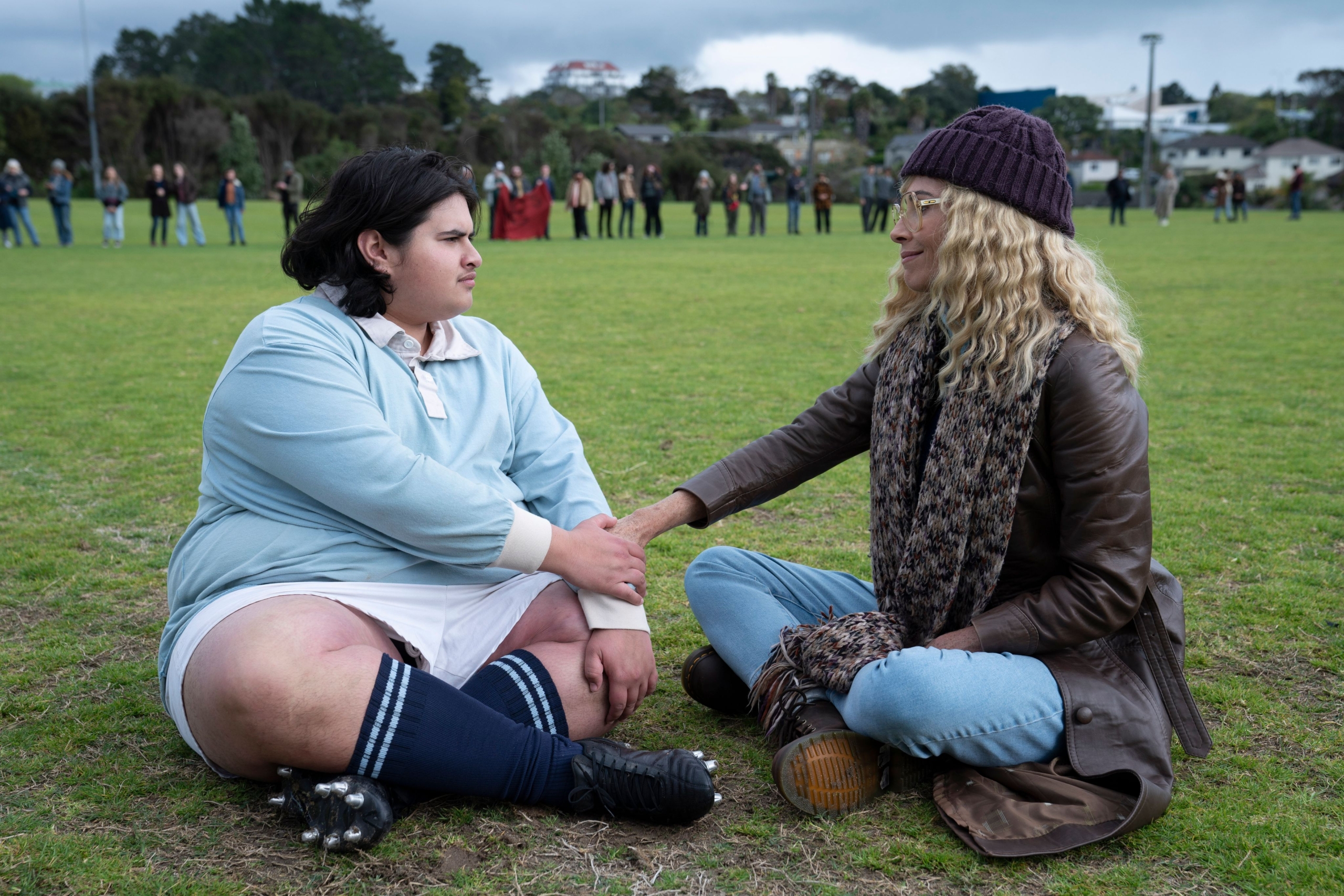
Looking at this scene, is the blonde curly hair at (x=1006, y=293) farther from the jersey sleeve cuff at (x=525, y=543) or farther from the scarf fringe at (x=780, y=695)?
the jersey sleeve cuff at (x=525, y=543)

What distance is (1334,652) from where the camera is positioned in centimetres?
344

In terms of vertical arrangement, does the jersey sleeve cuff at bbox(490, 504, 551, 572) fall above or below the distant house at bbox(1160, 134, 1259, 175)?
below

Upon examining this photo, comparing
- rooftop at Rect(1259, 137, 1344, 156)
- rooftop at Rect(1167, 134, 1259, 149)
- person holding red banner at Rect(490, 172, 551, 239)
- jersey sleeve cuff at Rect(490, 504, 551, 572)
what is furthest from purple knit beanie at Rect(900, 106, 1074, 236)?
rooftop at Rect(1167, 134, 1259, 149)

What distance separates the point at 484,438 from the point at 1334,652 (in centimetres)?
275

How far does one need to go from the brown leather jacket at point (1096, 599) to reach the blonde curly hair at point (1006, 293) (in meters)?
0.08

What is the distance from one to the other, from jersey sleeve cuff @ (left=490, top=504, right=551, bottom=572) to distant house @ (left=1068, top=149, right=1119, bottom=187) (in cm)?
11628

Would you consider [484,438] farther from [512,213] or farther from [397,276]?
[512,213]

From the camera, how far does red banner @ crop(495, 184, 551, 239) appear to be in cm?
2734

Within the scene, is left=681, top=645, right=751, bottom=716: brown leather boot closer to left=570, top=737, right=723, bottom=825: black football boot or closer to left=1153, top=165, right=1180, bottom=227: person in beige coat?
left=570, top=737, right=723, bottom=825: black football boot

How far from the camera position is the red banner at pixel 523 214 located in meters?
27.3

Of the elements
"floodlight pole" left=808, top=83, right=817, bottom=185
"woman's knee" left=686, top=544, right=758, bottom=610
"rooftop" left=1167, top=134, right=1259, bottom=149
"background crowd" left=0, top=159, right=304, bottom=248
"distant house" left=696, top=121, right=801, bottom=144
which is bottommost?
"woman's knee" left=686, top=544, right=758, bottom=610

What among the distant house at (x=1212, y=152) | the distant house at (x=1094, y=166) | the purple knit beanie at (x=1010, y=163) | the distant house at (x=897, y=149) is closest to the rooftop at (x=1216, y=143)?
the distant house at (x=1212, y=152)

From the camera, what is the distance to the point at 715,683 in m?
3.06

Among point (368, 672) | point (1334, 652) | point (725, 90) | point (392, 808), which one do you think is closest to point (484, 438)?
point (368, 672)
